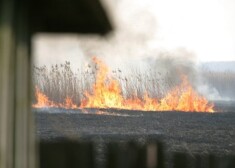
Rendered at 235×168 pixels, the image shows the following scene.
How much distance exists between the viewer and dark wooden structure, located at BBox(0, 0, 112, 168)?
10.2ft

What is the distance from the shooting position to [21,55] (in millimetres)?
3283

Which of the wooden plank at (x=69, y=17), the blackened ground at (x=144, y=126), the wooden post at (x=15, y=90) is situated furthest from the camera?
the blackened ground at (x=144, y=126)

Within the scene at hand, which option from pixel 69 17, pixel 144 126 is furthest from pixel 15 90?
pixel 144 126

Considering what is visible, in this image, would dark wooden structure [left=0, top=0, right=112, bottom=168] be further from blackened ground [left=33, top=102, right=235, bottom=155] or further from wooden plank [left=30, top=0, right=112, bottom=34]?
blackened ground [left=33, top=102, right=235, bottom=155]

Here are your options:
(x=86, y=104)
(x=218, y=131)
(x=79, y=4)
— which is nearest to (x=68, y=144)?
(x=79, y=4)

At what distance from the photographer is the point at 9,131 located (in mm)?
3100

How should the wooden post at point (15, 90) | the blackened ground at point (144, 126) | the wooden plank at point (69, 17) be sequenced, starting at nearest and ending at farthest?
the wooden post at point (15, 90) → the wooden plank at point (69, 17) → the blackened ground at point (144, 126)

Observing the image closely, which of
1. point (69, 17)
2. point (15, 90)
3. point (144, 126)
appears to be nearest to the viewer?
point (15, 90)

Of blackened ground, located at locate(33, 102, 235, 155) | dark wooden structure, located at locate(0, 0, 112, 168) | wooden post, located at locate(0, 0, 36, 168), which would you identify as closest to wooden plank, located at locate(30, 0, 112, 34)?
dark wooden structure, located at locate(0, 0, 112, 168)

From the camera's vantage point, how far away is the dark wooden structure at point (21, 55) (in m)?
3.11

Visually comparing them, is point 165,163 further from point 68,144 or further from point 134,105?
point 134,105

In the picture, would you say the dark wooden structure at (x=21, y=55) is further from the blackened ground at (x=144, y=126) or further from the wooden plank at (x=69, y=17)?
the blackened ground at (x=144, y=126)

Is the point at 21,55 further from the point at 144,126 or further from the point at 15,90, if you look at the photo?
the point at 144,126

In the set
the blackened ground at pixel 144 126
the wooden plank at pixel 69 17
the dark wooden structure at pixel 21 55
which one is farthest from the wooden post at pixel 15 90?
the blackened ground at pixel 144 126
